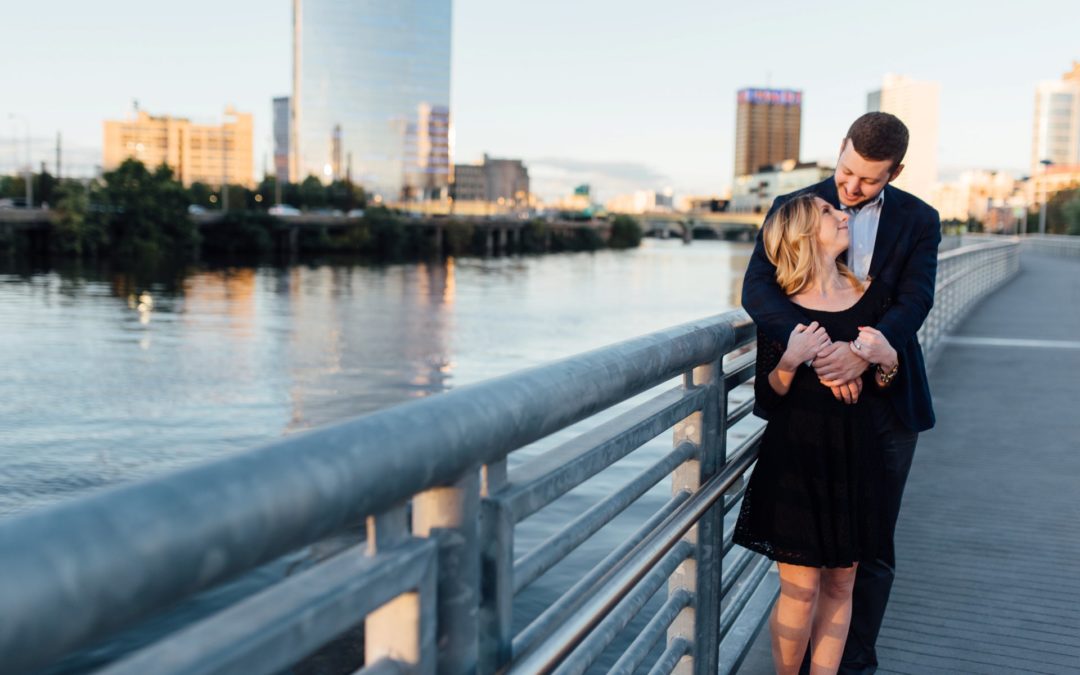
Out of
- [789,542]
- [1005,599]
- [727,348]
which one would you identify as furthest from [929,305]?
[1005,599]

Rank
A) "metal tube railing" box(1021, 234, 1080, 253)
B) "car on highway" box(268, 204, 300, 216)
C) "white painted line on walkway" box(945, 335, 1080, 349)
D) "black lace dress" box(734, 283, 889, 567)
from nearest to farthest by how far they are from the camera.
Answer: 1. "black lace dress" box(734, 283, 889, 567)
2. "white painted line on walkway" box(945, 335, 1080, 349)
3. "metal tube railing" box(1021, 234, 1080, 253)
4. "car on highway" box(268, 204, 300, 216)

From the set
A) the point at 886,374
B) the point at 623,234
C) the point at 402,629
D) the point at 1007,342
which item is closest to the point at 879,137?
the point at 886,374

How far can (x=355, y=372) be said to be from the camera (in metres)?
21.8

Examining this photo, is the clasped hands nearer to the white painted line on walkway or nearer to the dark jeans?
the dark jeans

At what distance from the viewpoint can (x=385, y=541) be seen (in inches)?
50.1

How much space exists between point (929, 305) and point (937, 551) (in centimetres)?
236

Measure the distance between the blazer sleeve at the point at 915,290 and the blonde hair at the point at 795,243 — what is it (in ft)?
0.77

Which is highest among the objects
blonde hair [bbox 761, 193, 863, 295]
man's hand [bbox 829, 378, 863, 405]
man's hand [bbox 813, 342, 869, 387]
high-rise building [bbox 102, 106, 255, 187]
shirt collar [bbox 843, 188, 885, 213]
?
high-rise building [bbox 102, 106, 255, 187]

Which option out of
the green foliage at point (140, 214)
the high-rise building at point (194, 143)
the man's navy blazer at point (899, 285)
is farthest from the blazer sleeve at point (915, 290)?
the high-rise building at point (194, 143)

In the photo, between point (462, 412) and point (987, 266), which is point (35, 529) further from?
point (987, 266)

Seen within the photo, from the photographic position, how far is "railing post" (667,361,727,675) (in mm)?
2934

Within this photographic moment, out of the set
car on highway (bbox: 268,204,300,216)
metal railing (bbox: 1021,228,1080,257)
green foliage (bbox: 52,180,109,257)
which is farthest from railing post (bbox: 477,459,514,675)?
car on highway (bbox: 268,204,300,216)

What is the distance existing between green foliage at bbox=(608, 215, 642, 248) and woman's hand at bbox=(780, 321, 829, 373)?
429 feet

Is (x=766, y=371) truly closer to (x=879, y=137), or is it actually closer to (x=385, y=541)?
(x=879, y=137)
